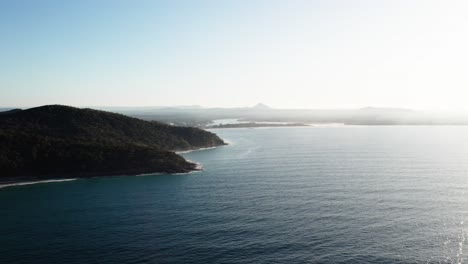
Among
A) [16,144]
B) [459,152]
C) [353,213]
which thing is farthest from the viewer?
[459,152]

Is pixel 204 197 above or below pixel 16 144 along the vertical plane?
below

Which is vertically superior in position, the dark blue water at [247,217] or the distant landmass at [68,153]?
the distant landmass at [68,153]

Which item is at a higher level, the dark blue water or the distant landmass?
the distant landmass

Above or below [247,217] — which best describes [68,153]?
above

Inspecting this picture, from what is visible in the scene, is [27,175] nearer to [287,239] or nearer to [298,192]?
[298,192]

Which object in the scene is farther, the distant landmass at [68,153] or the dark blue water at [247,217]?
the distant landmass at [68,153]

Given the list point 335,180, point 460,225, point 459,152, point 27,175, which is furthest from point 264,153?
point 460,225

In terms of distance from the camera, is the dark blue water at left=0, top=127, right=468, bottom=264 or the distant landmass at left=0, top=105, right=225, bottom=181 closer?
the dark blue water at left=0, top=127, right=468, bottom=264

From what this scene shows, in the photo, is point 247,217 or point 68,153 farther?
point 68,153
